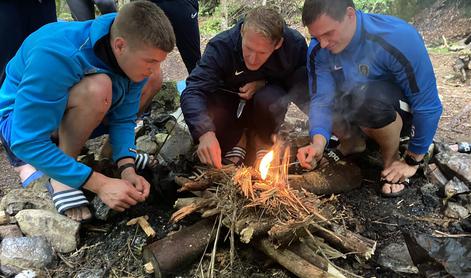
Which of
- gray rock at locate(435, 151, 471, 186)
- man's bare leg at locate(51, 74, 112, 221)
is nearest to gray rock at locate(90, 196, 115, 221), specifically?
man's bare leg at locate(51, 74, 112, 221)

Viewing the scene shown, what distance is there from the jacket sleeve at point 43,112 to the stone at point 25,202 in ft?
1.44

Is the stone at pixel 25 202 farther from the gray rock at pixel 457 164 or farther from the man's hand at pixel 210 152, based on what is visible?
the gray rock at pixel 457 164

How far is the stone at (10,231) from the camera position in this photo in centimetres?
252

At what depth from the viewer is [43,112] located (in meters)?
2.33

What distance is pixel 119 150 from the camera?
2906mm

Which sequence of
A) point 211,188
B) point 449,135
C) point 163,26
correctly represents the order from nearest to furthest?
1. point 163,26
2. point 211,188
3. point 449,135

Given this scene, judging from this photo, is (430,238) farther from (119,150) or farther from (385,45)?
(119,150)

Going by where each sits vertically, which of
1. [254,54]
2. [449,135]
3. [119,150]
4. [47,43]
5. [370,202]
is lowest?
[449,135]

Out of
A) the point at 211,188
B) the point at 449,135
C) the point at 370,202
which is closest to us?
the point at 211,188

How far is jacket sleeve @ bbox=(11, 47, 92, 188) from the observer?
7.58ft

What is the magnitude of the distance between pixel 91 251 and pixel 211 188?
0.79 m

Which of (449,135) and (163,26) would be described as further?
(449,135)

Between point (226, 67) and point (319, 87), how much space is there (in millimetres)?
725

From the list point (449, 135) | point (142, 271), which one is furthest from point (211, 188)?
point (449, 135)
